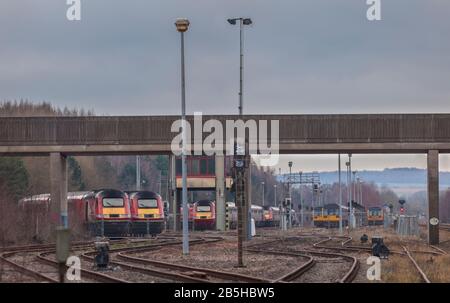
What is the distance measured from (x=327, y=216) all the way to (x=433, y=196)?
4990 cm

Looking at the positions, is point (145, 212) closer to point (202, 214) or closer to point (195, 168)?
Answer: point (195, 168)

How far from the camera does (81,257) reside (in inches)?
1123

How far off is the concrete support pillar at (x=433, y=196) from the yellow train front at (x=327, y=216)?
156ft

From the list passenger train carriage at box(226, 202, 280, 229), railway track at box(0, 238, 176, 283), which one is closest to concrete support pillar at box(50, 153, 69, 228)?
railway track at box(0, 238, 176, 283)

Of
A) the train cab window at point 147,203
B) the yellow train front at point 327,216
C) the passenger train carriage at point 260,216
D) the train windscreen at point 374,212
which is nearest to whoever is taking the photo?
the train cab window at point 147,203

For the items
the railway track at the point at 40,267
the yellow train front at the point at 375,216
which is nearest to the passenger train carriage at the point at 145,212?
the railway track at the point at 40,267

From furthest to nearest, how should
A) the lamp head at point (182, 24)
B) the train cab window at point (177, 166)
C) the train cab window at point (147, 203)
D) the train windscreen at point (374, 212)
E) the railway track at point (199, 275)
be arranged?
the train windscreen at point (374, 212) < the train cab window at point (177, 166) < the train cab window at point (147, 203) < the lamp head at point (182, 24) < the railway track at point (199, 275)

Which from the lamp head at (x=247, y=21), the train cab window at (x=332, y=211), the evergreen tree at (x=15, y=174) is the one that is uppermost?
the lamp head at (x=247, y=21)

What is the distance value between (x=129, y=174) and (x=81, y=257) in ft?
305

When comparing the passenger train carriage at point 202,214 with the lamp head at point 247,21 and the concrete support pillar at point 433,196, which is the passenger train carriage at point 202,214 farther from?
the concrete support pillar at point 433,196

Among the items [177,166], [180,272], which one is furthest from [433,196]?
[177,166]

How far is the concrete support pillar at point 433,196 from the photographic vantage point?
4328cm

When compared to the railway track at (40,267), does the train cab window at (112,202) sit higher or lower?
higher
